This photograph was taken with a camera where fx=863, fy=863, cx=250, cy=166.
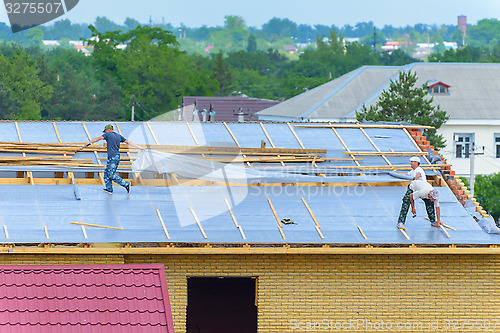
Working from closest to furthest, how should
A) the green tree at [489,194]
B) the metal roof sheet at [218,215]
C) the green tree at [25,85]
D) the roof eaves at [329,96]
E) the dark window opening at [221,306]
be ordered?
the metal roof sheet at [218,215] → the dark window opening at [221,306] → the green tree at [489,194] → the roof eaves at [329,96] → the green tree at [25,85]

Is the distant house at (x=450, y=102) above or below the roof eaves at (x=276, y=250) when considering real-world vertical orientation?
below

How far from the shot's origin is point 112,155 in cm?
2066

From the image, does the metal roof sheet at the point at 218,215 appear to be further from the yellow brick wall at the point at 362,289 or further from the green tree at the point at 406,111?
the green tree at the point at 406,111

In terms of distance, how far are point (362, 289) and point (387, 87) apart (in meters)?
46.6

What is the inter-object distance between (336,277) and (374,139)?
24.1ft

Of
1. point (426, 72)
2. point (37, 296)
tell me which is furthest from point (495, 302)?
point (426, 72)

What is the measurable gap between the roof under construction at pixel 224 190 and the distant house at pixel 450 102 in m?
36.8

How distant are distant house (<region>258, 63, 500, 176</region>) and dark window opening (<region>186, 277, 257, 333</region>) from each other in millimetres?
36260

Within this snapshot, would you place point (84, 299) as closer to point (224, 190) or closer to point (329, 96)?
point (224, 190)

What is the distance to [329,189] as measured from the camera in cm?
2203

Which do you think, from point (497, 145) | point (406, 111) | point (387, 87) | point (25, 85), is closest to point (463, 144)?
point (497, 145)

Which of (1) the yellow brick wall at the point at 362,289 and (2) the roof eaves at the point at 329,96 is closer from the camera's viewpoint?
(1) the yellow brick wall at the point at 362,289

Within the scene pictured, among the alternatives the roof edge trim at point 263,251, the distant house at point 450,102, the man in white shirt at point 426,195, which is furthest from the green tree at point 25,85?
the man in white shirt at point 426,195

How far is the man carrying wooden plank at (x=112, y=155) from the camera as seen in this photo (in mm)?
20609
